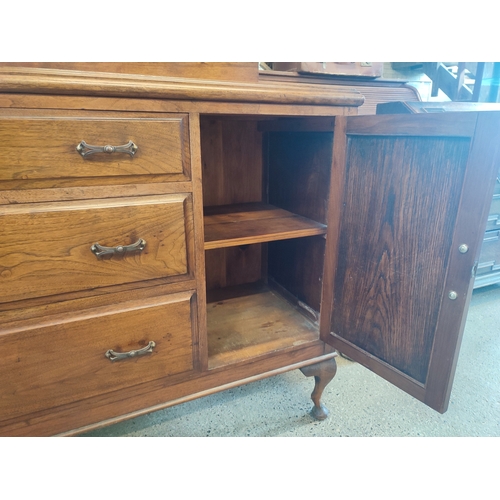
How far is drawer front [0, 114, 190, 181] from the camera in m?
0.61

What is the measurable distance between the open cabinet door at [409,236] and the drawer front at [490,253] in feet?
3.96

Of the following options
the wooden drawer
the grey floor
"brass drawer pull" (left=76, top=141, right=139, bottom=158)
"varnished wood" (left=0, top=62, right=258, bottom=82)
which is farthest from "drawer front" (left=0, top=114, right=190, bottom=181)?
the wooden drawer

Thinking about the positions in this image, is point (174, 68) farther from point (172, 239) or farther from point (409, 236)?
point (409, 236)

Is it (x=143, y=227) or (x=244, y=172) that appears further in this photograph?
(x=244, y=172)

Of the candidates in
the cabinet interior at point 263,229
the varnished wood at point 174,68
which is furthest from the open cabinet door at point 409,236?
the varnished wood at point 174,68

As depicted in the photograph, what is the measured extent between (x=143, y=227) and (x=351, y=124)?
0.53 meters

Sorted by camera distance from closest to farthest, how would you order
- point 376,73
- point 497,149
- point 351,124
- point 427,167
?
point 497,149 < point 427,167 < point 351,124 < point 376,73

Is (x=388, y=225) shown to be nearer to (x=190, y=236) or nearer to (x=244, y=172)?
(x=190, y=236)

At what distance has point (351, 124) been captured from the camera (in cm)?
83

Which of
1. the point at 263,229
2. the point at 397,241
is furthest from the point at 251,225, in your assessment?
the point at 397,241

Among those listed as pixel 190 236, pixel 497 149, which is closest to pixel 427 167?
pixel 497 149

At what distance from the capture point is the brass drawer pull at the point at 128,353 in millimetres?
757

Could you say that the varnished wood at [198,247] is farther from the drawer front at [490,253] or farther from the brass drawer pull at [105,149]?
the drawer front at [490,253]
